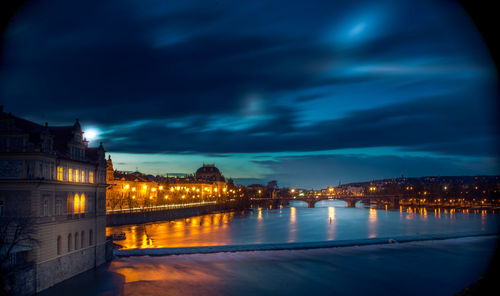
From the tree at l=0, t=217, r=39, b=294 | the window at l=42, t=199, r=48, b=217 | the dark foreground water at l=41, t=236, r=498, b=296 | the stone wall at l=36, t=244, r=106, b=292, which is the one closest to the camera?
the tree at l=0, t=217, r=39, b=294

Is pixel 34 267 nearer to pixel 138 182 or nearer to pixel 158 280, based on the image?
pixel 158 280

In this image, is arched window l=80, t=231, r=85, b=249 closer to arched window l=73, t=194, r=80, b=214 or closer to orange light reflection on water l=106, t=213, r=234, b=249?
arched window l=73, t=194, r=80, b=214

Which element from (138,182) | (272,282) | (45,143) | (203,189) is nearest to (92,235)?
(45,143)

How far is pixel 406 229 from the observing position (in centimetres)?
6544

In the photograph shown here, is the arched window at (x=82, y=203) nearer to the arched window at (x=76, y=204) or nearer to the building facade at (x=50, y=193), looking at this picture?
the building facade at (x=50, y=193)

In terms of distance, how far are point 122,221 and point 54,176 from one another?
39.9 meters

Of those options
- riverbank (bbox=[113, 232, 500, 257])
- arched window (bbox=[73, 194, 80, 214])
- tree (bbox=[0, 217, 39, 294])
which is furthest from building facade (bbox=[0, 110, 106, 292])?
riverbank (bbox=[113, 232, 500, 257])

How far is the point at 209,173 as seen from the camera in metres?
175

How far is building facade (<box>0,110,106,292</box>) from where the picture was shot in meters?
21.2

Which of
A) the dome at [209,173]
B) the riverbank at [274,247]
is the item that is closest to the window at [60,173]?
the riverbank at [274,247]

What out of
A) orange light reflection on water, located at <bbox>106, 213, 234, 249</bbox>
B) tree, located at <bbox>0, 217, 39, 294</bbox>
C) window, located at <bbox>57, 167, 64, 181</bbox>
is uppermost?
window, located at <bbox>57, 167, 64, 181</bbox>

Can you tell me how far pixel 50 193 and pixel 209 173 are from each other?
152 metres

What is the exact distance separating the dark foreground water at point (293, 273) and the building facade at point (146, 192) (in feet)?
109

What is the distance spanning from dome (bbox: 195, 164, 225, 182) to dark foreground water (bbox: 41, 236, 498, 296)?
13232 centimetres
